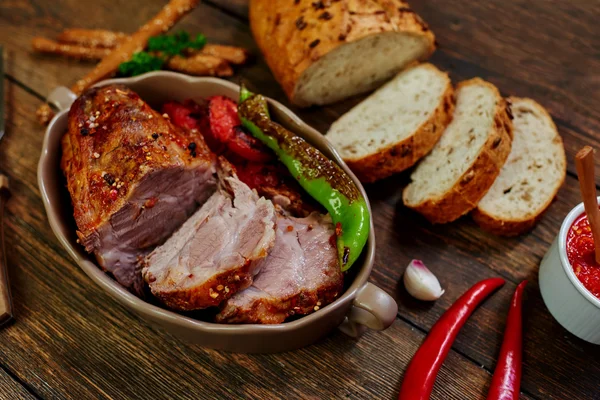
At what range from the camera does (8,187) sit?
310 centimetres

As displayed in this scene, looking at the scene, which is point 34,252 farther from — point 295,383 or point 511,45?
Answer: point 511,45

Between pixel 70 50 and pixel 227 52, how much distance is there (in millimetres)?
1070

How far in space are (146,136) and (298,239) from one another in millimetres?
842

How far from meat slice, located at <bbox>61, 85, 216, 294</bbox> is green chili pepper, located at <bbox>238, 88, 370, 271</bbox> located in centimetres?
31

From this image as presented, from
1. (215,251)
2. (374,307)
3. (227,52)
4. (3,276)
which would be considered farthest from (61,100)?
(374,307)

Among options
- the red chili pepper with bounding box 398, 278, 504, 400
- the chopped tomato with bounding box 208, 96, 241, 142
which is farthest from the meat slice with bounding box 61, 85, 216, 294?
the red chili pepper with bounding box 398, 278, 504, 400

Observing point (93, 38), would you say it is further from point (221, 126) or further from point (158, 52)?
point (221, 126)

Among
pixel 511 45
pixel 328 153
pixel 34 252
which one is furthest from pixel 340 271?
pixel 511 45

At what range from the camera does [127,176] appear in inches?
92.4

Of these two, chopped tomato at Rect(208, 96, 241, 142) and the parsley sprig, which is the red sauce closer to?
chopped tomato at Rect(208, 96, 241, 142)

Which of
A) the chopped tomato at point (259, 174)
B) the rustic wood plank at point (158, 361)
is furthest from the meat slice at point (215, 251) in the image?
Result: the rustic wood plank at point (158, 361)

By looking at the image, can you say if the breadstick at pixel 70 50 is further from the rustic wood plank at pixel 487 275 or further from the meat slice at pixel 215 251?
the rustic wood plank at pixel 487 275

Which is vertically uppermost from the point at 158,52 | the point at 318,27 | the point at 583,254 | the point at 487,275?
the point at 318,27

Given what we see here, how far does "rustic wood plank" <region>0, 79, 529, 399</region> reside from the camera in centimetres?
253
